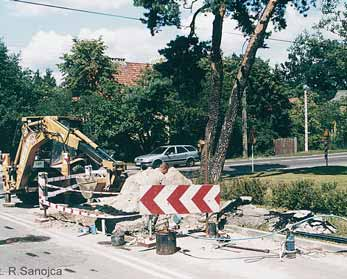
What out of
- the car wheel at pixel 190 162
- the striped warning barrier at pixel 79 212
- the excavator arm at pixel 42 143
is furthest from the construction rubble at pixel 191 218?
the car wheel at pixel 190 162

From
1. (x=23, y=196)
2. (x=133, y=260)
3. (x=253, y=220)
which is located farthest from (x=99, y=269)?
(x=23, y=196)

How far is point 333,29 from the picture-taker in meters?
48.3

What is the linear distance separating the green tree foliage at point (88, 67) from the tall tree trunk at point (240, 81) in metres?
23.6

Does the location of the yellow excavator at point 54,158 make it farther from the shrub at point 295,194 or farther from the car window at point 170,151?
the car window at point 170,151

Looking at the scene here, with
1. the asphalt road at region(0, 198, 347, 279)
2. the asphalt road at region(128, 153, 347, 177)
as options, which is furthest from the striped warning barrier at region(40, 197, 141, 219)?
the asphalt road at region(128, 153, 347, 177)

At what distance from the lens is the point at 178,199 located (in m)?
11.1

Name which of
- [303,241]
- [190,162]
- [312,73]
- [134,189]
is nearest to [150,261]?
[303,241]

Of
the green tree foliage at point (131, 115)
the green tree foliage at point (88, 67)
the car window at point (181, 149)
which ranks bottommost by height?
the car window at point (181, 149)

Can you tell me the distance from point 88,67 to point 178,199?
116 ft

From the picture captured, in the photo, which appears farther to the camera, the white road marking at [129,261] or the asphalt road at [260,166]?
the asphalt road at [260,166]

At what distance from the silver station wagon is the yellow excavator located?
53.5 ft

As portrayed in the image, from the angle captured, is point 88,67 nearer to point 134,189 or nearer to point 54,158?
point 54,158

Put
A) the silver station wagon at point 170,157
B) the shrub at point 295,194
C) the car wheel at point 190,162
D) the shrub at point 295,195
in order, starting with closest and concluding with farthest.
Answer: the shrub at point 295,194, the shrub at point 295,195, the silver station wagon at point 170,157, the car wheel at point 190,162

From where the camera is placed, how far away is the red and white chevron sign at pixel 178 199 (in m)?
10.9
